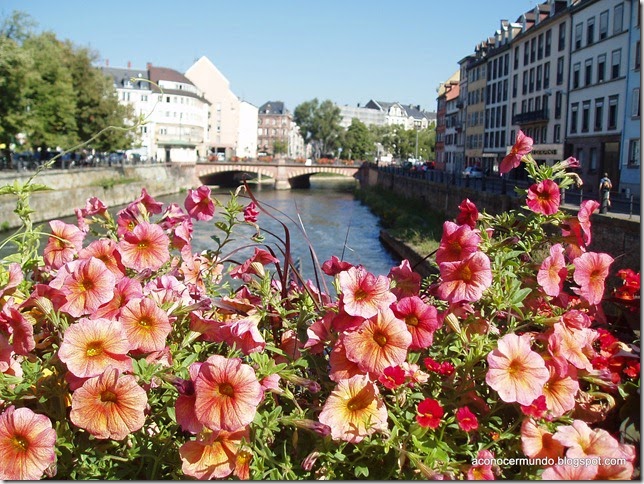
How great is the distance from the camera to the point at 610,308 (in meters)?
3.14

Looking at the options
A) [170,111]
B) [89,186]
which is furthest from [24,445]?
[170,111]

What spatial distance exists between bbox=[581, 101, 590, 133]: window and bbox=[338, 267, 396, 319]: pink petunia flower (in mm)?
37831

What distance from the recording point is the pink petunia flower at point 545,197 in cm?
246

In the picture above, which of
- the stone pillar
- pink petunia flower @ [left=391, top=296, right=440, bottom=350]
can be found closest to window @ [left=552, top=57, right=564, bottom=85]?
the stone pillar

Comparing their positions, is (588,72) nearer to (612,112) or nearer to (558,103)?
(612,112)

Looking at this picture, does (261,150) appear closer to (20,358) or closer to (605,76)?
(605,76)

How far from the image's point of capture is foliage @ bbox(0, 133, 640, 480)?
6.16 ft

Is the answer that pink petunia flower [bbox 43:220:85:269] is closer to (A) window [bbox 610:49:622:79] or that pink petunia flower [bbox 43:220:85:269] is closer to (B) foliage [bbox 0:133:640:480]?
(B) foliage [bbox 0:133:640:480]

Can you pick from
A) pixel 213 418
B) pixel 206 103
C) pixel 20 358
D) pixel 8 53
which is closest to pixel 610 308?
pixel 213 418

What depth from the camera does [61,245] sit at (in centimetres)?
270

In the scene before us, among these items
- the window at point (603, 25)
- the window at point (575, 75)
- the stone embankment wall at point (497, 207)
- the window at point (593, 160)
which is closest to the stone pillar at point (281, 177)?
the stone embankment wall at point (497, 207)

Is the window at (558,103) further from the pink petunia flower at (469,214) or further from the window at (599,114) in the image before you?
the pink petunia flower at (469,214)

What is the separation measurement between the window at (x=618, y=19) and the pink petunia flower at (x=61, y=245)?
3415 cm

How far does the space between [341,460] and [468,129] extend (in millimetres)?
66501
